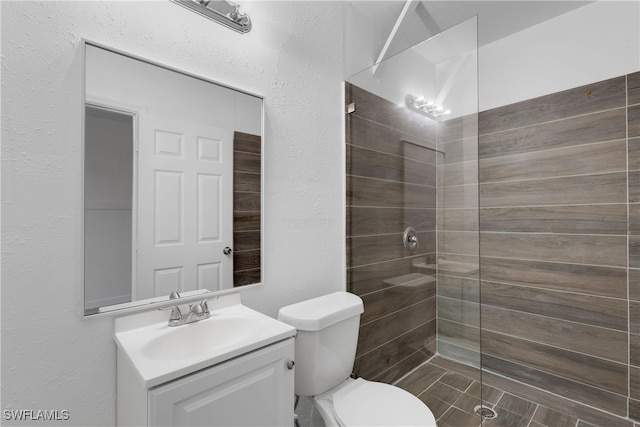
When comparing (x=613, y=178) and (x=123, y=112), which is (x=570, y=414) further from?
(x=123, y=112)

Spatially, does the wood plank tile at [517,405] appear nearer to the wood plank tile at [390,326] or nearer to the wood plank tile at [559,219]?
the wood plank tile at [390,326]

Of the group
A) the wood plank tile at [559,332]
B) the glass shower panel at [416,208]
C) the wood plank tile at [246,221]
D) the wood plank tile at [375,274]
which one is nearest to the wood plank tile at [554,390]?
the wood plank tile at [559,332]

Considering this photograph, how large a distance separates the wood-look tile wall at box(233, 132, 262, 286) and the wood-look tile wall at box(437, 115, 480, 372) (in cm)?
98

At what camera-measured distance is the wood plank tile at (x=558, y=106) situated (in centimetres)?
182

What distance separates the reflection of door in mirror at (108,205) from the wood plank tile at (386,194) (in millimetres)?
1212

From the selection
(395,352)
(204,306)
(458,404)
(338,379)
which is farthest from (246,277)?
(458,404)

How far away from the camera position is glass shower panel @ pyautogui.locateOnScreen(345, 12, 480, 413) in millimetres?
1508

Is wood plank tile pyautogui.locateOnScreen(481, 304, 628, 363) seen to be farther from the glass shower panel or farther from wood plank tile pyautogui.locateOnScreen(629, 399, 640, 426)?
the glass shower panel

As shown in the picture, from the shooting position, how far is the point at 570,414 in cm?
186

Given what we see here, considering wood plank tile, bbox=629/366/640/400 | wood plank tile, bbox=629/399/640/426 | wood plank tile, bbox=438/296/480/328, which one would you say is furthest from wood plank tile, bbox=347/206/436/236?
wood plank tile, bbox=629/399/640/426

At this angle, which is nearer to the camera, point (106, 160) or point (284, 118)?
point (106, 160)

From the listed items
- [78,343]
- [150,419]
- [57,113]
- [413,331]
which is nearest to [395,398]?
[413,331]

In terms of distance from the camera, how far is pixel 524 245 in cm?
212

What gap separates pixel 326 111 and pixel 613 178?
5.91 ft
